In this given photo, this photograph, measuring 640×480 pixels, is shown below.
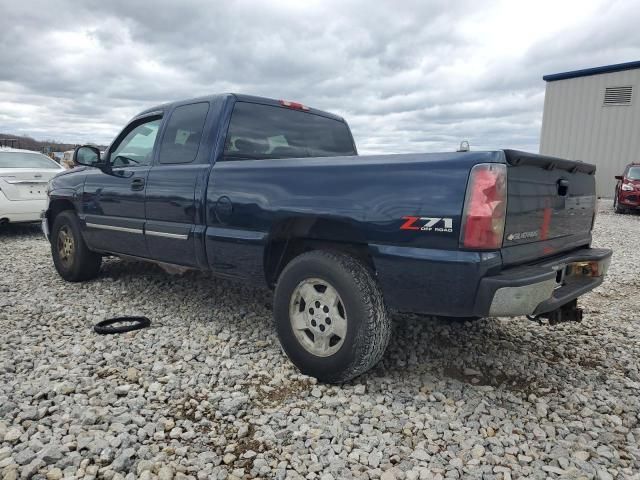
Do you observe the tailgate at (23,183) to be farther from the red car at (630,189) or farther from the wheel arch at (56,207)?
the red car at (630,189)

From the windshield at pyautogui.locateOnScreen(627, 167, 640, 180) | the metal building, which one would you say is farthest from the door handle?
the metal building

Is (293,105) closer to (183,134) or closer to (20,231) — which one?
(183,134)

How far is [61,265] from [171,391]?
3267mm

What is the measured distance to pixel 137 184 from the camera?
13.6ft

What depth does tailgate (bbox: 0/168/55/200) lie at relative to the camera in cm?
773

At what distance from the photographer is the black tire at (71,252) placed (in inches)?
199

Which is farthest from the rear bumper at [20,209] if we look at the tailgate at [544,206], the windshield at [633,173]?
the windshield at [633,173]

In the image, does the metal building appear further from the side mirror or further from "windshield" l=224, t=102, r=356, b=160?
the side mirror

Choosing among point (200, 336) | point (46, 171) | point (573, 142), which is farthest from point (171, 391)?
point (573, 142)

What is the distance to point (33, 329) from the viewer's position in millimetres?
3834

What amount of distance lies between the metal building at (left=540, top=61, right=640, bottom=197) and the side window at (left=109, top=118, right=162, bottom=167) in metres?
18.4

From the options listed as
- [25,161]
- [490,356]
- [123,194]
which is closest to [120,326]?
[123,194]

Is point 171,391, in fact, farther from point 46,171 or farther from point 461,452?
point 46,171

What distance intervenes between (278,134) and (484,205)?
2.16 metres
